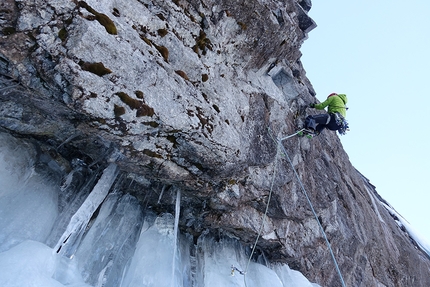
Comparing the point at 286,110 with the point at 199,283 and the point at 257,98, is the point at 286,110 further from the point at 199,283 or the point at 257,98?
the point at 199,283

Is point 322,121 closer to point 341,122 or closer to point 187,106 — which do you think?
point 341,122

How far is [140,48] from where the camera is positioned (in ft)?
16.3

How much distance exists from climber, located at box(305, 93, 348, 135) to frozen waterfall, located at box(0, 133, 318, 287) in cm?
513

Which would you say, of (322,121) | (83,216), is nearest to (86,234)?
(83,216)

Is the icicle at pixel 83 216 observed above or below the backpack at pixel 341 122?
below

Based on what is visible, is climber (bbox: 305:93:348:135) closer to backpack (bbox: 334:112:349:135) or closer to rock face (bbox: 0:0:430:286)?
backpack (bbox: 334:112:349:135)

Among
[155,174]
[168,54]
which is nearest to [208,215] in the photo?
[155,174]

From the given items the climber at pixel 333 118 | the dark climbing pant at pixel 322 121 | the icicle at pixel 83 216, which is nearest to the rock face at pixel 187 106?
the icicle at pixel 83 216

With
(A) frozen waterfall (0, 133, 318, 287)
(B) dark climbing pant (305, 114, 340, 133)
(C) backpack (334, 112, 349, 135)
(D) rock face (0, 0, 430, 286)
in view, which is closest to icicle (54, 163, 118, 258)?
(A) frozen waterfall (0, 133, 318, 287)

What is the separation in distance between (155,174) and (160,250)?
178 centimetres

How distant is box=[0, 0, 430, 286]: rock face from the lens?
410 centimetres

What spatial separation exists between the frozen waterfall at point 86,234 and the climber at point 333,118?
202 inches

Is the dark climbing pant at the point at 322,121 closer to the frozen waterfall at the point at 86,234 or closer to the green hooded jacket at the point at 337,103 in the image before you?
the green hooded jacket at the point at 337,103

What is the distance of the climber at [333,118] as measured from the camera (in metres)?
9.54
